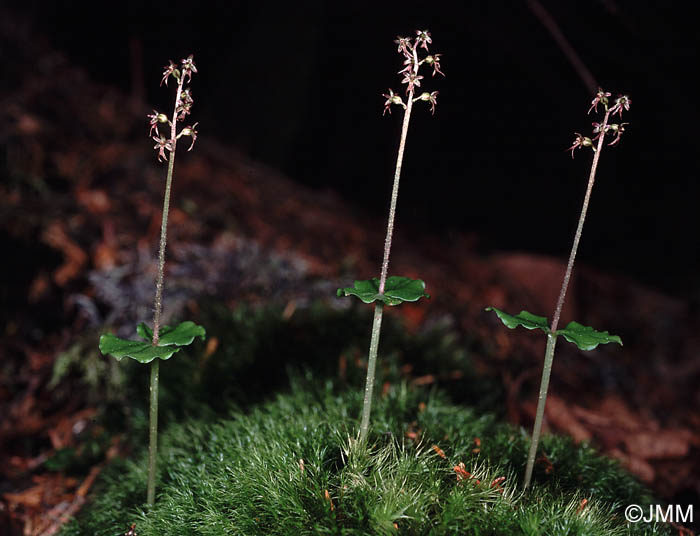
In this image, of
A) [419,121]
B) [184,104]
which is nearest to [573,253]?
[184,104]

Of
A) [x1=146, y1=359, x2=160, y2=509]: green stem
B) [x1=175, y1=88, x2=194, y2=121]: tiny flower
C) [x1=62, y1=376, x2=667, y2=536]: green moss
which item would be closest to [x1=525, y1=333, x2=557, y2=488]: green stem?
[x1=62, y1=376, x2=667, y2=536]: green moss

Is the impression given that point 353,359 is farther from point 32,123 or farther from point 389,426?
point 32,123

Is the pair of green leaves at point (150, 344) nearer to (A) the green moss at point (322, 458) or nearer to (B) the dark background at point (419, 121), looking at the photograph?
(A) the green moss at point (322, 458)

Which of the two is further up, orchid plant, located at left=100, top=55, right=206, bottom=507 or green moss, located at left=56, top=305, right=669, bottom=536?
orchid plant, located at left=100, top=55, right=206, bottom=507

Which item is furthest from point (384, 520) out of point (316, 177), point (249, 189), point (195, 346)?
point (316, 177)

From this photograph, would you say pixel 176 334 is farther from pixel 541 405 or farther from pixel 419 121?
pixel 419 121

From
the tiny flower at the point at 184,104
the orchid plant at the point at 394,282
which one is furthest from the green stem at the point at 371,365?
the tiny flower at the point at 184,104

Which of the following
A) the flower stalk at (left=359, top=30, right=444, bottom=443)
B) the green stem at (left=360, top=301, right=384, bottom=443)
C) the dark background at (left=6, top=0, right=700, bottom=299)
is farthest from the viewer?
the dark background at (left=6, top=0, right=700, bottom=299)

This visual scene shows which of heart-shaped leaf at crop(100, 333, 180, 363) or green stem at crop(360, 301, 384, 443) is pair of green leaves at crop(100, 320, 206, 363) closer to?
heart-shaped leaf at crop(100, 333, 180, 363)
